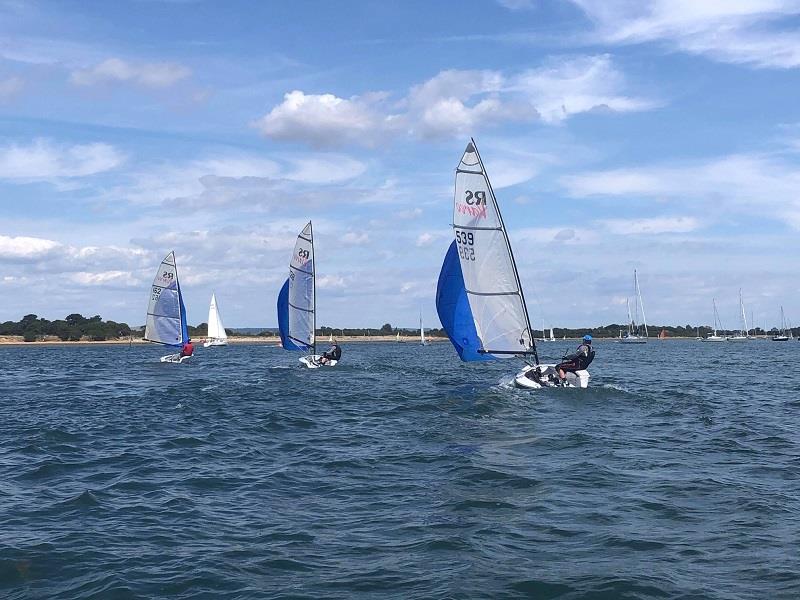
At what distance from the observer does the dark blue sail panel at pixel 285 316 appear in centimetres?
5078

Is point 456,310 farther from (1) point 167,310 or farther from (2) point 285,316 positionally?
(1) point 167,310

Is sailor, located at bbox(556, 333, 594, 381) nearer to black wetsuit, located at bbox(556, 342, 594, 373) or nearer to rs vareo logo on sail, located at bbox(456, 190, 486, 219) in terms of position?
black wetsuit, located at bbox(556, 342, 594, 373)

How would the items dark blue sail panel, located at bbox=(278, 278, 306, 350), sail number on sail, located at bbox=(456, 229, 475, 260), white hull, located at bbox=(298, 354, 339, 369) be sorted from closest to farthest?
1. sail number on sail, located at bbox=(456, 229, 475, 260)
2. white hull, located at bbox=(298, 354, 339, 369)
3. dark blue sail panel, located at bbox=(278, 278, 306, 350)

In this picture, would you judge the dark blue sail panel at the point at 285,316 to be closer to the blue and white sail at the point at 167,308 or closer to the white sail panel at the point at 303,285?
→ the white sail panel at the point at 303,285

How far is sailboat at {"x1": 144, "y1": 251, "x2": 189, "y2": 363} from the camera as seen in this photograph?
193 feet

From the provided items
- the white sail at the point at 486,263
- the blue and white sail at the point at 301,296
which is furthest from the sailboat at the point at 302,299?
the white sail at the point at 486,263

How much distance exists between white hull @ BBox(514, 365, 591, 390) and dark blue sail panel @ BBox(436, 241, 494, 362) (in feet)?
6.20

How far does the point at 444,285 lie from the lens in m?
32.0

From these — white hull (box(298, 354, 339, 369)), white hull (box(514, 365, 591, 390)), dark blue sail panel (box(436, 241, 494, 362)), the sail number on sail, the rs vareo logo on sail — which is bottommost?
white hull (box(514, 365, 591, 390))

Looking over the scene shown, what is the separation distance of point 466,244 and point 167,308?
3625 cm

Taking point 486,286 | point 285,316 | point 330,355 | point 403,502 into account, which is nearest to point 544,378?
point 486,286

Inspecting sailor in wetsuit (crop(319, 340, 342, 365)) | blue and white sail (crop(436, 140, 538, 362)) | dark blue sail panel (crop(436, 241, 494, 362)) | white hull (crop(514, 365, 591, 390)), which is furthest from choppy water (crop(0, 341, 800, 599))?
sailor in wetsuit (crop(319, 340, 342, 365))

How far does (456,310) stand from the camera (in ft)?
104

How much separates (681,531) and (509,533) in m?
2.40
